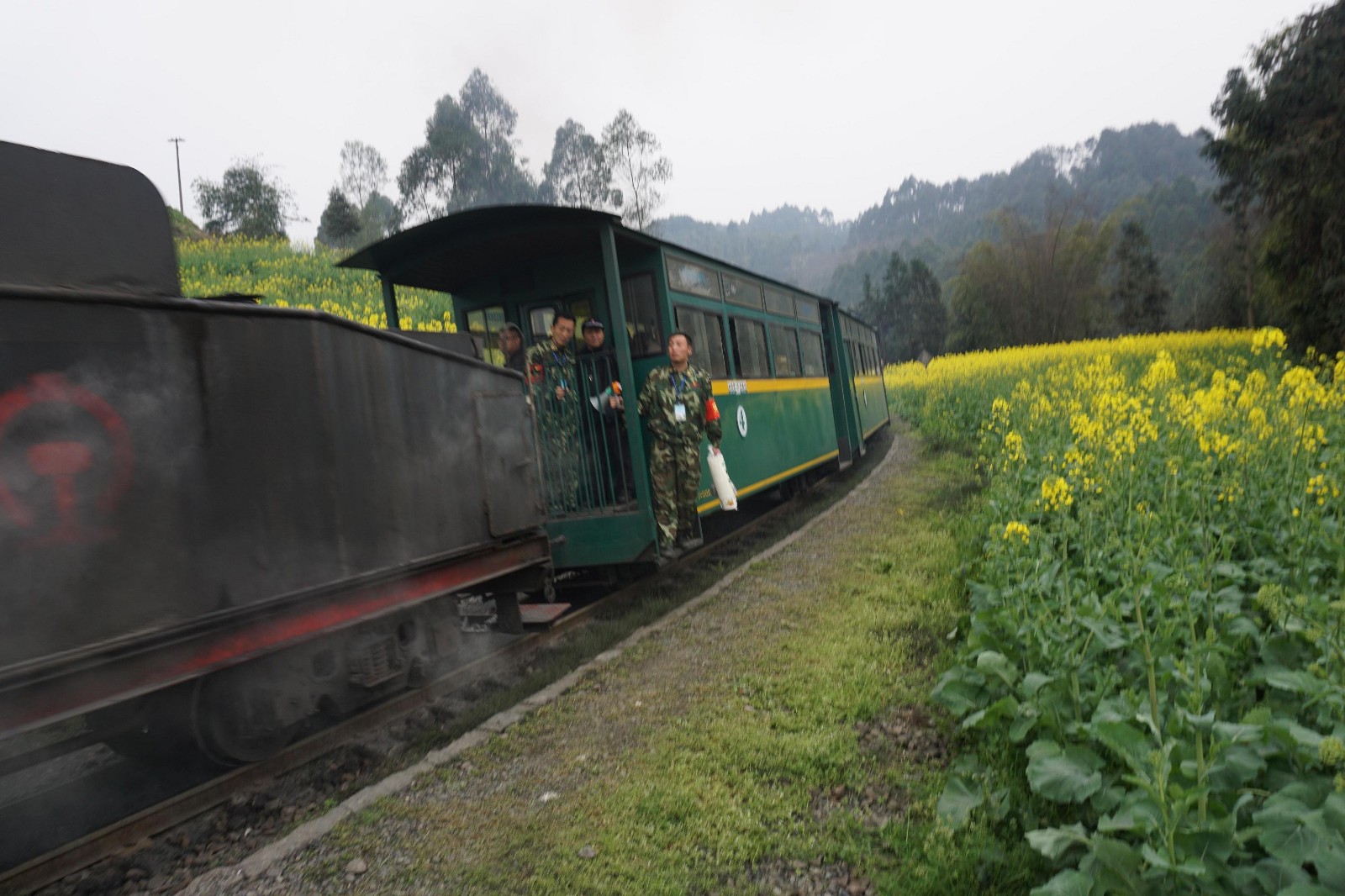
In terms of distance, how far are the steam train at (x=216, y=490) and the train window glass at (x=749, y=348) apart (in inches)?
109

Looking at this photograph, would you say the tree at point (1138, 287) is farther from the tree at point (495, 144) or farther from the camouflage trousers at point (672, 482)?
the camouflage trousers at point (672, 482)

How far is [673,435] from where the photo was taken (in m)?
6.43

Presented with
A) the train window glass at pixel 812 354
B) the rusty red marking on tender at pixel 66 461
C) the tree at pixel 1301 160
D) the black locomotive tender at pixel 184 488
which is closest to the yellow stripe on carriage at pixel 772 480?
the train window glass at pixel 812 354

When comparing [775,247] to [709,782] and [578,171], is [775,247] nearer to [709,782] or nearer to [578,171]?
[578,171]

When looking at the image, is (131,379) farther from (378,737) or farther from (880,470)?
(880,470)

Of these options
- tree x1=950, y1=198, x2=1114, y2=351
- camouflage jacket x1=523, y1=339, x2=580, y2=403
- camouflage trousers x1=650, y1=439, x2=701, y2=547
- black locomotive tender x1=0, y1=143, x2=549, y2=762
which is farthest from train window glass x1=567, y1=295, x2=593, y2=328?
tree x1=950, y1=198, x2=1114, y2=351

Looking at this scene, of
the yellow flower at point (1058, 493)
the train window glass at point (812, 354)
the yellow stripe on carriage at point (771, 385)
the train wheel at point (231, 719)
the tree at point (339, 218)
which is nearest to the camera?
the train wheel at point (231, 719)

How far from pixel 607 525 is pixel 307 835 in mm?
3520

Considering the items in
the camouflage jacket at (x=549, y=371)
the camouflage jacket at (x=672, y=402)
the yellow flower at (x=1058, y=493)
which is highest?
the camouflage jacket at (x=549, y=371)

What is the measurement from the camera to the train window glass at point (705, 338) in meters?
7.19

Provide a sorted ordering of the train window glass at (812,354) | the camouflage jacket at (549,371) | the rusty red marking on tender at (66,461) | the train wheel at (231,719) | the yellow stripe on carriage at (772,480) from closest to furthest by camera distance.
Result: the rusty red marking on tender at (66,461), the train wheel at (231,719), the camouflage jacket at (549,371), the yellow stripe on carriage at (772,480), the train window glass at (812,354)

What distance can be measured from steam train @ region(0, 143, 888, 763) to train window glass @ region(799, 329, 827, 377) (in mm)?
5699

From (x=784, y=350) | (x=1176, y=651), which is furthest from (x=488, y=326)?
(x=1176, y=651)

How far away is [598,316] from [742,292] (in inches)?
103
